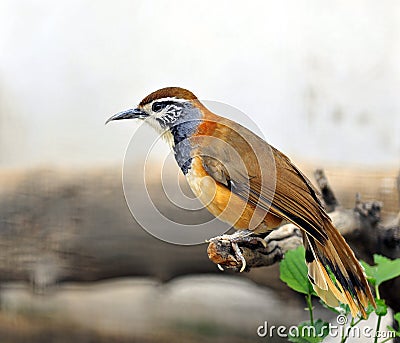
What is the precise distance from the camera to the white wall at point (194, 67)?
1.60m

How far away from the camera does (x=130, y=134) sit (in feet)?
5.23

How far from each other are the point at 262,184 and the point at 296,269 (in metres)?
0.27

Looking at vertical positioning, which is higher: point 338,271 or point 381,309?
point 338,271

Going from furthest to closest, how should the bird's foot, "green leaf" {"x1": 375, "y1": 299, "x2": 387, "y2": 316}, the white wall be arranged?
the white wall, "green leaf" {"x1": 375, "y1": 299, "x2": 387, "y2": 316}, the bird's foot

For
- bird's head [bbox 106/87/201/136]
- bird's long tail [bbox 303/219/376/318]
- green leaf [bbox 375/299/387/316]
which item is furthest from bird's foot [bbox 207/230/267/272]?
green leaf [bbox 375/299/387/316]

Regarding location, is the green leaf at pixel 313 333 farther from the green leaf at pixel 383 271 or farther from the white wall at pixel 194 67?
the white wall at pixel 194 67

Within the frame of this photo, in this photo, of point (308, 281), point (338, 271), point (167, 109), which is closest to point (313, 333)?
point (308, 281)

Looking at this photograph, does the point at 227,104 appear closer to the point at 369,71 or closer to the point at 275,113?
the point at 275,113

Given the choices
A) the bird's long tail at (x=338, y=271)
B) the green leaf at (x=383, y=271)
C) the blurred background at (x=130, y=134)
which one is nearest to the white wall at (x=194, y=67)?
the blurred background at (x=130, y=134)

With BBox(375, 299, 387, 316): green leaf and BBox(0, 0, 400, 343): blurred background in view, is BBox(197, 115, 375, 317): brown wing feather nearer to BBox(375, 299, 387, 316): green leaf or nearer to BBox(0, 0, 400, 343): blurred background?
BBox(375, 299, 387, 316): green leaf

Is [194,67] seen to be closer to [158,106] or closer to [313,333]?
[158,106]

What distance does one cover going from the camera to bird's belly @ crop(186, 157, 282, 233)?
3.53 ft

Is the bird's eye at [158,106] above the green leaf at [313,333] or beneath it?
above

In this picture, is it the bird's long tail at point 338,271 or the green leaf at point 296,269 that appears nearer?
the bird's long tail at point 338,271
